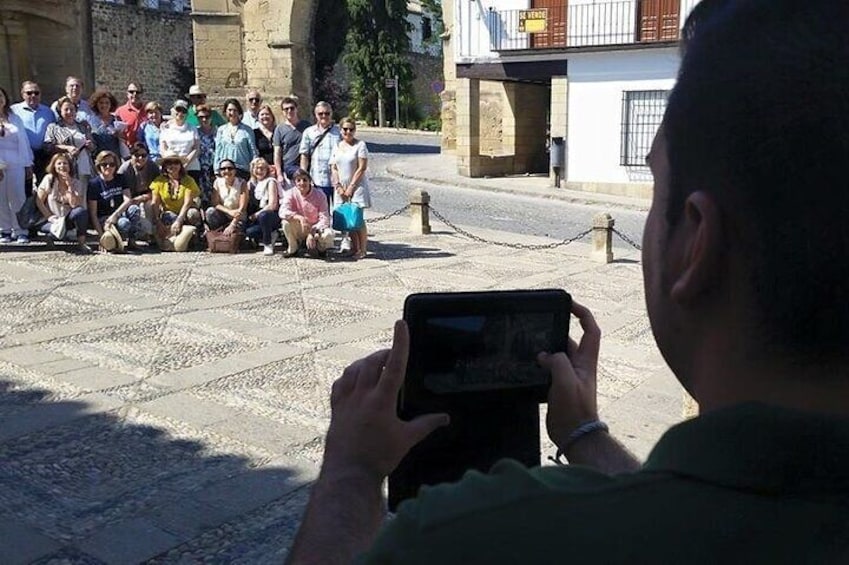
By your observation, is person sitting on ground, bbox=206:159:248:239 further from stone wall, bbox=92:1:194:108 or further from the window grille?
stone wall, bbox=92:1:194:108

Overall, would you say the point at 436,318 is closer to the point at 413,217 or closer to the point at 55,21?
the point at 413,217

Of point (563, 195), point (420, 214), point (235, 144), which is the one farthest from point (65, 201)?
point (563, 195)

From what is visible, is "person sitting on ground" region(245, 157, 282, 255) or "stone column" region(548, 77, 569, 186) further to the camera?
"stone column" region(548, 77, 569, 186)

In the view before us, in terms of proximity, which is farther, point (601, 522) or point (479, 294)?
point (479, 294)

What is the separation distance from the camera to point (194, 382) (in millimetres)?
5398

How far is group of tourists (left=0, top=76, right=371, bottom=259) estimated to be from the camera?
976 cm

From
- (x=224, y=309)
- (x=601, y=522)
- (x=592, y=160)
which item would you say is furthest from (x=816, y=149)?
(x=592, y=160)

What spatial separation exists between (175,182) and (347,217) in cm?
202

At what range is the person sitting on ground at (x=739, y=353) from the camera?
79 cm

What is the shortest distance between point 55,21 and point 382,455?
60.0ft

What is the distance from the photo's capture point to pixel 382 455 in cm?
129

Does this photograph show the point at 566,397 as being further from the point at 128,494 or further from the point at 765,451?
the point at 128,494

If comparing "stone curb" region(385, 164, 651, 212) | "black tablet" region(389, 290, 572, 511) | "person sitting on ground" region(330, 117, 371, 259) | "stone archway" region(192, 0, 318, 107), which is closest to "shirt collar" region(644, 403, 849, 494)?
"black tablet" region(389, 290, 572, 511)

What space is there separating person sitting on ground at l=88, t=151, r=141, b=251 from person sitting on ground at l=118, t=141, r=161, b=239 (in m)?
0.05
